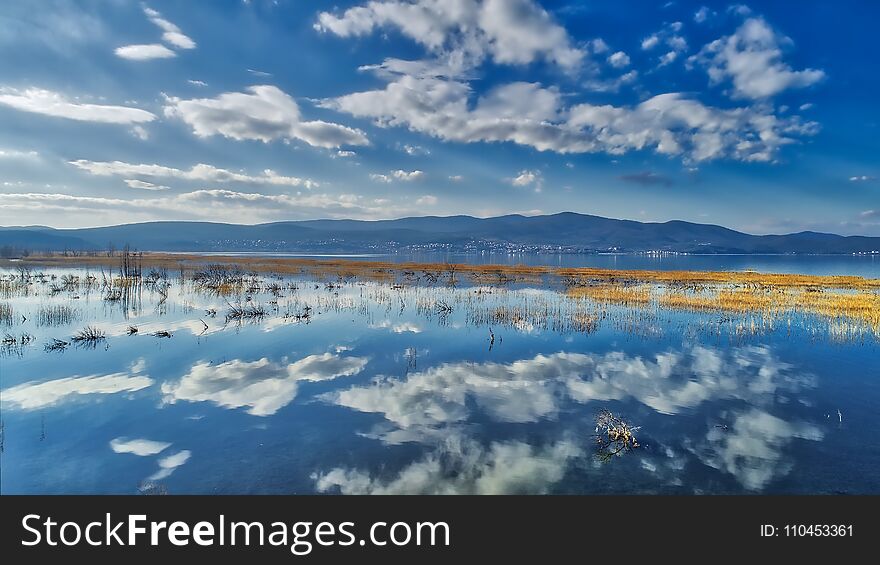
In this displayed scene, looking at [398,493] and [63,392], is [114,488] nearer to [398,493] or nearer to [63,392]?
[398,493]

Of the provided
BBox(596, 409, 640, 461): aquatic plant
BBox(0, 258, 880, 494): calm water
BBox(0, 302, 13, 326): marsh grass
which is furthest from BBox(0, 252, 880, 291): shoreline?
BBox(596, 409, 640, 461): aquatic plant

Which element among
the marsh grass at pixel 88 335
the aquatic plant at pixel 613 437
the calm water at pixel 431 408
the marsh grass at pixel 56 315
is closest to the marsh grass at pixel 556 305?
the marsh grass at pixel 56 315

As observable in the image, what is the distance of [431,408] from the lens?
14.3 meters

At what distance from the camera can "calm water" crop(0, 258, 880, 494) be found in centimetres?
1009

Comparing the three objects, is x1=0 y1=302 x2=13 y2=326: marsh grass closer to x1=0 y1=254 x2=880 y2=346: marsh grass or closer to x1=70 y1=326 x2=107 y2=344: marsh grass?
x1=0 y1=254 x2=880 y2=346: marsh grass

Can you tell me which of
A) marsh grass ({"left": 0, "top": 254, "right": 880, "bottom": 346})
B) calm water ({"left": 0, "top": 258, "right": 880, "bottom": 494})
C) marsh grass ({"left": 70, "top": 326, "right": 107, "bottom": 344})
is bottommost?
calm water ({"left": 0, "top": 258, "right": 880, "bottom": 494})

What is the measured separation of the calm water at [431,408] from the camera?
10.1 meters

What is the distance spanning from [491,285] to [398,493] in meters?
45.4

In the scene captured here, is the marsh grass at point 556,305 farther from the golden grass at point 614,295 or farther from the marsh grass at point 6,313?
the marsh grass at point 6,313

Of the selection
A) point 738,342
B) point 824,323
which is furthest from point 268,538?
point 824,323

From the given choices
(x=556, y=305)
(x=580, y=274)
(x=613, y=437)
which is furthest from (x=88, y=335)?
(x=580, y=274)

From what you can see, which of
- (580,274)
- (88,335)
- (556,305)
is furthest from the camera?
(580,274)

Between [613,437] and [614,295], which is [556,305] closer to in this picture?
[614,295]

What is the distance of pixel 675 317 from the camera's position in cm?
3200
